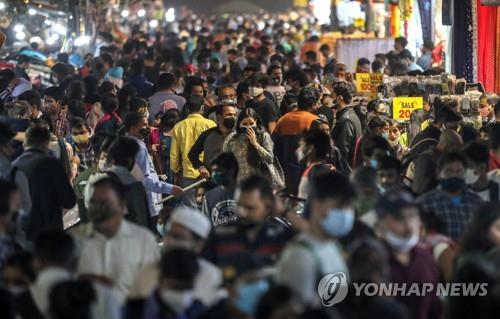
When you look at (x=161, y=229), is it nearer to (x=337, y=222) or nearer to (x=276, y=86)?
(x=337, y=222)

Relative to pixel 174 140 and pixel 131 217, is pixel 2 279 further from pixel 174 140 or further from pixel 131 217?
pixel 174 140

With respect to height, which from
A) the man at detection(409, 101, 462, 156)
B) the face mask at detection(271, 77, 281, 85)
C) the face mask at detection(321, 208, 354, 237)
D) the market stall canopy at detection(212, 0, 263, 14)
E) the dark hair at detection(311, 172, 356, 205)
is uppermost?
the dark hair at detection(311, 172, 356, 205)

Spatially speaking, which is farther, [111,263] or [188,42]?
[188,42]

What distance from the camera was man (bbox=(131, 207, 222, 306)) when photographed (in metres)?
8.69

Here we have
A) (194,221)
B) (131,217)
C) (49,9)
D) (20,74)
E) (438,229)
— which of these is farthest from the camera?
(49,9)

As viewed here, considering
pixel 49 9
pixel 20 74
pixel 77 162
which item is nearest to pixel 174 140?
pixel 77 162

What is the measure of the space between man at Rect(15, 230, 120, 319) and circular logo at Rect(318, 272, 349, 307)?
1.25 meters

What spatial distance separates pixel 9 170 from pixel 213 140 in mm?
3645

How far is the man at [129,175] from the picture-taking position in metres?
12.5

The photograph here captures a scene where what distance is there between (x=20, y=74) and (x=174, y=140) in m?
9.28

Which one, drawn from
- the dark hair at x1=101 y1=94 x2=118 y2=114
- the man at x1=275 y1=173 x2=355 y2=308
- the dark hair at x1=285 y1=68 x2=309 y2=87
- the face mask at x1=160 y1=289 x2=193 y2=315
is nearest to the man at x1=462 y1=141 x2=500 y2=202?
the man at x1=275 y1=173 x2=355 y2=308

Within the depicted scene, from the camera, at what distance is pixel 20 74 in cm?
2534

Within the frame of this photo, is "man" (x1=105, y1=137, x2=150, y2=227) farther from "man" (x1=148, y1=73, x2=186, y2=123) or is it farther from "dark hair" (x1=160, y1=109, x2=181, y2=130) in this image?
"man" (x1=148, y1=73, x2=186, y2=123)

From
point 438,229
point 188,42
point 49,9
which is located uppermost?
point 438,229
